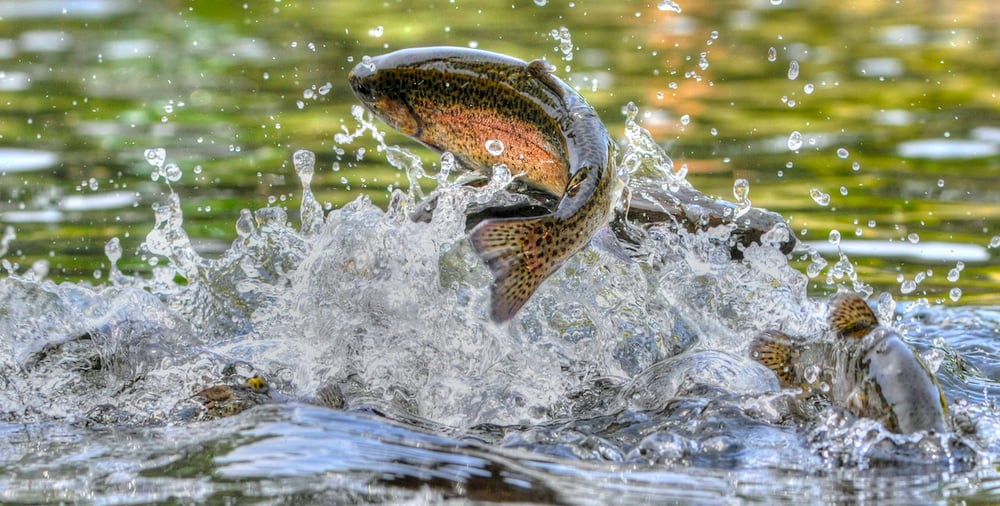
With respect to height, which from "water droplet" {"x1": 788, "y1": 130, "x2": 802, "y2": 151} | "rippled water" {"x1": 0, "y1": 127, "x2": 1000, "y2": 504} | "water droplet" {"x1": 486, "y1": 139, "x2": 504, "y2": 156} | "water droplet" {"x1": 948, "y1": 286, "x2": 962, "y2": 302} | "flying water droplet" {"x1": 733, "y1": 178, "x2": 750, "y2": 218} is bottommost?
"rippled water" {"x1": 0, "y1": 127, "x2": 1000, "y2": 504}

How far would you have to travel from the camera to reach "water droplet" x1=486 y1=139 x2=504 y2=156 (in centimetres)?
549

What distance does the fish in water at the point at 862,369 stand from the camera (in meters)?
4.22

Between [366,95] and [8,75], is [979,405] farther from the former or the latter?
[8,75]

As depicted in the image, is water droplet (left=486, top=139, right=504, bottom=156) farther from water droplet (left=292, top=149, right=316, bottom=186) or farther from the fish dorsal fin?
the fish dorsal fin

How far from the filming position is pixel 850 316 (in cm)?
477

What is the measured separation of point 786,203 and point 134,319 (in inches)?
178

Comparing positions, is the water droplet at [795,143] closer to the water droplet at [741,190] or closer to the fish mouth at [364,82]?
the water droplet at [741,190]

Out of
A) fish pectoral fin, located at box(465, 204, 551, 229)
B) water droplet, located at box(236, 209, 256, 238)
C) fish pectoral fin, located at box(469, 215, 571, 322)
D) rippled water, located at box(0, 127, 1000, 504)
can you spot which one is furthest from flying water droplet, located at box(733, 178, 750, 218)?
water droplet, located at box(236, 209, 256, 238)

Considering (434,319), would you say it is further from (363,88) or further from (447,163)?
(363,88)

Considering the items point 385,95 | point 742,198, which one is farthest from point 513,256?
point 742,198

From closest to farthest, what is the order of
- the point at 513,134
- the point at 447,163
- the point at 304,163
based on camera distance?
the point at 513,134
the point at 447,163
the point at 304,163

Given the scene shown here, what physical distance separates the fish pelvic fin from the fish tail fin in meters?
1.10

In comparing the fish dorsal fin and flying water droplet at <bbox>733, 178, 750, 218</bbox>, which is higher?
flying water droplet at <bbox>733, 178, 750, 218</bbox>

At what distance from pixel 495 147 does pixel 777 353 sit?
139cm
